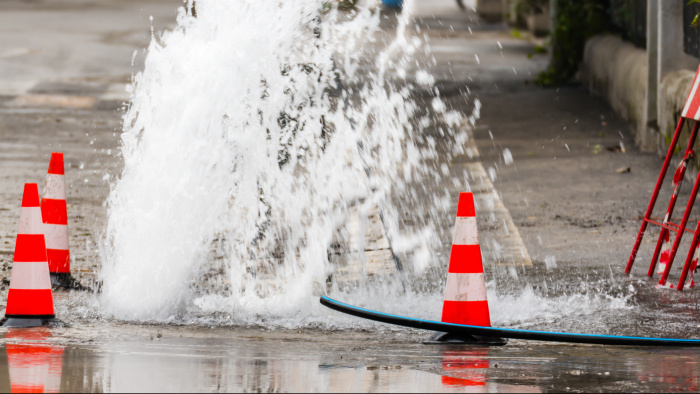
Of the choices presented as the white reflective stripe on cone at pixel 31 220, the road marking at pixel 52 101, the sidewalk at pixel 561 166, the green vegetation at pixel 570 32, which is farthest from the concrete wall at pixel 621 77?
the white reflective stripe on cone at pixel 31 220

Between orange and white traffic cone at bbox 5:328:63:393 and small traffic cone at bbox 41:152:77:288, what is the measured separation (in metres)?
→ 1.34

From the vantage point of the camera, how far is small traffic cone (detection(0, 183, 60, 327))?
688 cm

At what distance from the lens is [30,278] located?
6934mm

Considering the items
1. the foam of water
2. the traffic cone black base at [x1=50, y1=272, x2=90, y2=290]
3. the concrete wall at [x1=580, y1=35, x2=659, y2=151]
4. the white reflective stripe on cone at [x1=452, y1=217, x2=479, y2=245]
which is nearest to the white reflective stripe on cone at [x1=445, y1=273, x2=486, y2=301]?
the white reflective stripe on cone at [x1=452, y1=217, x2=479, y2=245]

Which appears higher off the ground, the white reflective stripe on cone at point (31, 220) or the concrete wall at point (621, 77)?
the concrete wall at point (621, 77)

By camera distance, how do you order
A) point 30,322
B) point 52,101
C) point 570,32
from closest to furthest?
point 30,322 < point 52,101 < point 570,32

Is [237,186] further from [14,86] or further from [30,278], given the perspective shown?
[14,86]

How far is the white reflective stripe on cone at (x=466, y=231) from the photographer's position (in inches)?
264

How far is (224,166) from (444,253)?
2101 mm

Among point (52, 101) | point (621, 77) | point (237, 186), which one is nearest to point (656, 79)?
point (621, 77)

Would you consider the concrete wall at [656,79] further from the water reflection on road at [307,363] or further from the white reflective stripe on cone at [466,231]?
the water reflection on road at [307,363]

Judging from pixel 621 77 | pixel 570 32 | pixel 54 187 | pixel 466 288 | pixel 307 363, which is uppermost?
pixel 570 32

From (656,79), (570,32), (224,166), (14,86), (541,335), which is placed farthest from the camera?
(570,32)

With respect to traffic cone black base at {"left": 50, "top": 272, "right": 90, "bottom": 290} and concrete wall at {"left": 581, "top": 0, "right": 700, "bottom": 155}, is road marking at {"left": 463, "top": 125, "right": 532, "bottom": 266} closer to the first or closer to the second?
concrete wall at {"left": 581, "top": 0, "right": 700, "bottom": 155}
